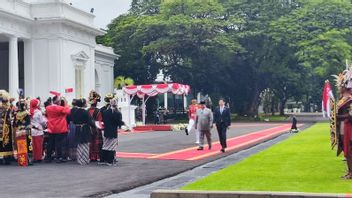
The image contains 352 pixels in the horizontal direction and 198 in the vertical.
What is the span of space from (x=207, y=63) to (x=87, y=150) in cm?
3978

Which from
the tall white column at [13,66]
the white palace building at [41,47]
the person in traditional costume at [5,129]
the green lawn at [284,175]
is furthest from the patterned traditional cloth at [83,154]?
the tall white column at [13,66]

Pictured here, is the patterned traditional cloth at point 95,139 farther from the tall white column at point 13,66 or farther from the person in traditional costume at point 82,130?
the tall white column at point 13,66

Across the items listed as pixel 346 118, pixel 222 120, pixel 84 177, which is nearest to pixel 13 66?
pixel 222 120

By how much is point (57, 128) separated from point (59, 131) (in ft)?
0.33

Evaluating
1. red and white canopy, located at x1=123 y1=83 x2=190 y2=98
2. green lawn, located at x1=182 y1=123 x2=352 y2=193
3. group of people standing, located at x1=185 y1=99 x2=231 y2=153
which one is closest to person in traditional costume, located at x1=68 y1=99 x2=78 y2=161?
green lawn, located at x1=182 y1=123 x2=352 y2=193

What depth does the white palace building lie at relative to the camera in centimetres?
3584

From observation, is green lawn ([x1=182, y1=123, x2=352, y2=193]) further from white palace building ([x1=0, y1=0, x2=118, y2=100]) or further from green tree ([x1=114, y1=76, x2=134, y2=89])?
green tree ([x1=114, y1=76, x2=134, y2=89])

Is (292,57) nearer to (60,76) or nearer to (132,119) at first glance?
(132,119)

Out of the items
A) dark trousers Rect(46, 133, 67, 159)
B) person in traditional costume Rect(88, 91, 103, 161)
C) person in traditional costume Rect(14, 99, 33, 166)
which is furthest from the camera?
dark trousers Rect(46, 133, 67, 159)

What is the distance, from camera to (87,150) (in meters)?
15.8

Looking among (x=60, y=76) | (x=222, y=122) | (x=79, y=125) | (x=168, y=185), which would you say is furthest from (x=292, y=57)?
(x=168, y=185)

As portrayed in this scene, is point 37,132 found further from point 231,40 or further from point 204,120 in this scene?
point 231,40

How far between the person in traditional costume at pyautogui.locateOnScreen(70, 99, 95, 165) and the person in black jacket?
47 cm

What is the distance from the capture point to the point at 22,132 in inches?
619
